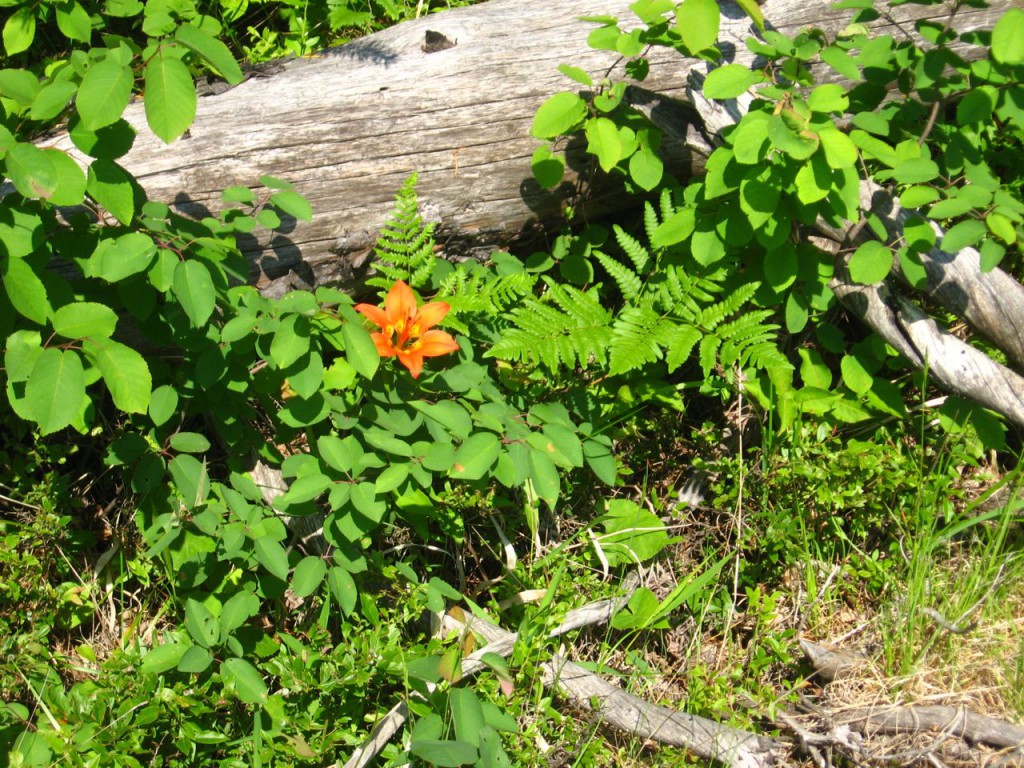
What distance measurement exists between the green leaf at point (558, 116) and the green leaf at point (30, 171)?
143cm

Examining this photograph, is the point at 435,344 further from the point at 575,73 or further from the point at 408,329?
the point at 575,73

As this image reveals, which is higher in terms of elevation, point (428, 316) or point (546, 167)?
point (546, 167)

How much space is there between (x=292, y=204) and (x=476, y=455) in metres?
0.88

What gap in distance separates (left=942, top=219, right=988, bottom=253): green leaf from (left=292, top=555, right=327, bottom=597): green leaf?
6.17ft

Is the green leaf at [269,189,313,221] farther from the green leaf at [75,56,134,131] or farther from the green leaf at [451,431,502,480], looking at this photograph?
the green leaf at [451,431,502,480]

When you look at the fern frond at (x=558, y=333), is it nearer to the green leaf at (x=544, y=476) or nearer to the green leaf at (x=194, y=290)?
the green leaf at (x=544, y=476)

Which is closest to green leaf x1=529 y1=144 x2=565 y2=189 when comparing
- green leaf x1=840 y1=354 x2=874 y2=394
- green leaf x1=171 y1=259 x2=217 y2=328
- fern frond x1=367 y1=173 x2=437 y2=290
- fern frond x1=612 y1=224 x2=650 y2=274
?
fern frond x1=612 y1=224 x2=650 y2=274

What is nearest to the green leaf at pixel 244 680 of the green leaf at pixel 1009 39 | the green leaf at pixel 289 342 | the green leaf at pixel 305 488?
the green leaf at pixel 305 488

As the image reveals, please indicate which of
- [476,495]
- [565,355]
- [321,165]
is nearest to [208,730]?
[476,495]

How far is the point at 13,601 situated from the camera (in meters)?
2.77

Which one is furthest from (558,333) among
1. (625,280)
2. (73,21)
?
(73,21)

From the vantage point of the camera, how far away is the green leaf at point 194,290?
2.17m

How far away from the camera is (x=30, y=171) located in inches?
75.2

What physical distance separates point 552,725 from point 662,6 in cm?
208
